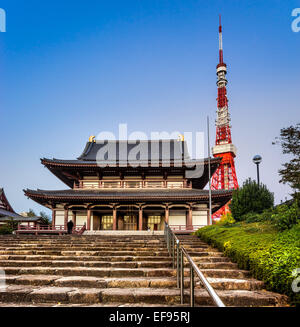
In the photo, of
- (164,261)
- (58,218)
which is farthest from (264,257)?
(58,218)

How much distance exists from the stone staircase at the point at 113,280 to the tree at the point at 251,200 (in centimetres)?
555

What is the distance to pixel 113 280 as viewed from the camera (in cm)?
566

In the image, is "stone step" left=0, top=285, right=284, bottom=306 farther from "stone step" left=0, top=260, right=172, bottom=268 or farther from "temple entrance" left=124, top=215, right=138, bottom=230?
"temple entrance" left=124, top=215, right=138, bottom=230

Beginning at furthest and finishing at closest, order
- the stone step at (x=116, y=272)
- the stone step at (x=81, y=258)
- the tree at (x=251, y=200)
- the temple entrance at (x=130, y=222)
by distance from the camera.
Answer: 1. the temple entrance at (x=130, y=222)
2. the tree at (x=251, y=200)
3. the stone step at (x=81, y=258)
4. the stone step at (x=116, y=272)

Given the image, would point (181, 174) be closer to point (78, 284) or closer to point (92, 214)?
point (92, 214)

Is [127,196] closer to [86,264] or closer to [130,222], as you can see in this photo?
[130,222]

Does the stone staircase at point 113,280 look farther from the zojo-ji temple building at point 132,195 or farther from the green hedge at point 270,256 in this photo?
the zojo-ji temple building at point 132,195

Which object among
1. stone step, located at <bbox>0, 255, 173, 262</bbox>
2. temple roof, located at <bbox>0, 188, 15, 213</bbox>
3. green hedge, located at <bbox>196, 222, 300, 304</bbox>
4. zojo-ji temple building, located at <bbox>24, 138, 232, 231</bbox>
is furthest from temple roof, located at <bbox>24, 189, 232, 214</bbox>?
temple roof, located at <bbox>0, 188, 15, 213</bbox>

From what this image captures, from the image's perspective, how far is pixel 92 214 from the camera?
23.1 m

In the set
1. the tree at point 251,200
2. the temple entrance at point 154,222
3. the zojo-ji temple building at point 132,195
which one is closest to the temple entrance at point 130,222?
the zojo-ji temple building at point 132,195

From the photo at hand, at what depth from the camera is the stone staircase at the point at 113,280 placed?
15.7 feet

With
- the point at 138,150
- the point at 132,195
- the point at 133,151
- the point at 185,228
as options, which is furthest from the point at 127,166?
the point at 185,228

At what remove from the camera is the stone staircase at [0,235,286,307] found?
4777mm

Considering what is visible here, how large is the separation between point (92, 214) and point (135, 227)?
13.1 feet
